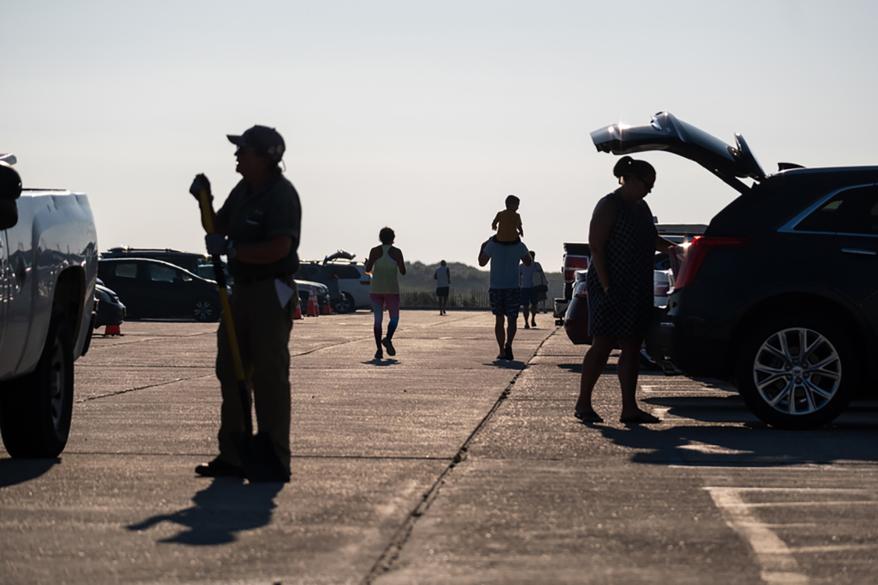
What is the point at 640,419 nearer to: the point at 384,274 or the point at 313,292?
the point at 384,274

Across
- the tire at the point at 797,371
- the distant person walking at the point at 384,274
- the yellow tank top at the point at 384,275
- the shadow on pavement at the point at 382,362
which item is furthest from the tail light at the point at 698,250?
the yellow tank top at the point at 384,275

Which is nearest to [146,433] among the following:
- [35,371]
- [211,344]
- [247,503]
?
[35,371]

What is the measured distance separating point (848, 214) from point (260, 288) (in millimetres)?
4730

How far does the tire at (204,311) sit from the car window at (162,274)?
995mm

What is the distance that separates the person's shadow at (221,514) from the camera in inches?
267

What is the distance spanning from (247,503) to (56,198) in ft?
9.81

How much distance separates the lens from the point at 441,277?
2053 inches

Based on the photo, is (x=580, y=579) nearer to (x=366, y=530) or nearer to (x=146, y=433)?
(x=366, y=530)

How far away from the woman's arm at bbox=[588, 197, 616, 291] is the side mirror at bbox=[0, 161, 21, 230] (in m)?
4.79

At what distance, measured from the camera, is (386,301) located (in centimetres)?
2270

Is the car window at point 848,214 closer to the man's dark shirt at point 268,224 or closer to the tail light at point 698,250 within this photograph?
the tail light at point 698,250

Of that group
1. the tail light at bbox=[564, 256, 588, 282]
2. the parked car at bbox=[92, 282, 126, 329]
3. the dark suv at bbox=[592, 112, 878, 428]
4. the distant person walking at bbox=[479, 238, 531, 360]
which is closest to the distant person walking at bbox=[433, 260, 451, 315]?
the parked car at bbox=[92, 282, 126, 329]

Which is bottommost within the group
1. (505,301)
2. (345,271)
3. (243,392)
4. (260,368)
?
(243,392)

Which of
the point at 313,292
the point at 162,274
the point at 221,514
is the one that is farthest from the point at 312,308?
the point at 221,514
